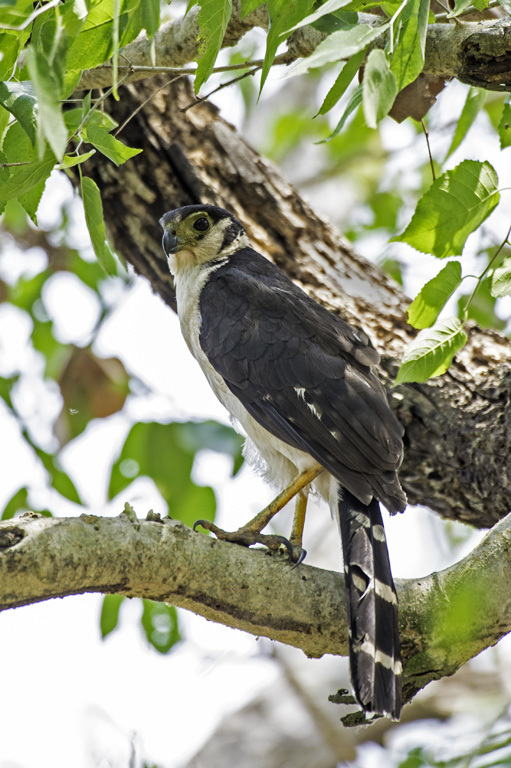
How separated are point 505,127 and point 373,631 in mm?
1743

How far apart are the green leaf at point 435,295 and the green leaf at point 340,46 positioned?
923 mm

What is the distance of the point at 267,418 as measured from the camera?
353 cm

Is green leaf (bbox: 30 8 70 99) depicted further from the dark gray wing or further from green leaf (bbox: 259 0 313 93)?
the dark gray wing

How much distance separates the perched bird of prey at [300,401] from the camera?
2.75 meters

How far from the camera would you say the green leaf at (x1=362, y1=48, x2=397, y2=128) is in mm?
1584

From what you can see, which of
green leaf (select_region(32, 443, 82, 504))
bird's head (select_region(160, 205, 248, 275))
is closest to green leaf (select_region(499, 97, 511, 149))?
bird's head (select_region(160, 205, 248, 275))

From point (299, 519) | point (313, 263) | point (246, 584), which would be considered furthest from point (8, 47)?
point (313, 263)

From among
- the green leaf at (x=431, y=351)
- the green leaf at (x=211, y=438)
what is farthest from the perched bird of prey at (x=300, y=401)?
the green leaf at (x=431, y=351)

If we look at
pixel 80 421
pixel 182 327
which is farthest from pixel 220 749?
pixel 182 327

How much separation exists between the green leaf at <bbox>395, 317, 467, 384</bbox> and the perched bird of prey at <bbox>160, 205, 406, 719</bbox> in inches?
31.3

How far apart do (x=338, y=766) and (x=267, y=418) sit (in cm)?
333

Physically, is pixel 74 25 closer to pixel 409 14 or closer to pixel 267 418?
pixel 409 14

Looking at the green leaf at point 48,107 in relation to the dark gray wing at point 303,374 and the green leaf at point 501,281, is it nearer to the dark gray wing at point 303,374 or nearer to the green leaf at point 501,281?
the green leaf at point 501,281

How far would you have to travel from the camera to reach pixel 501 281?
2.44 meters
